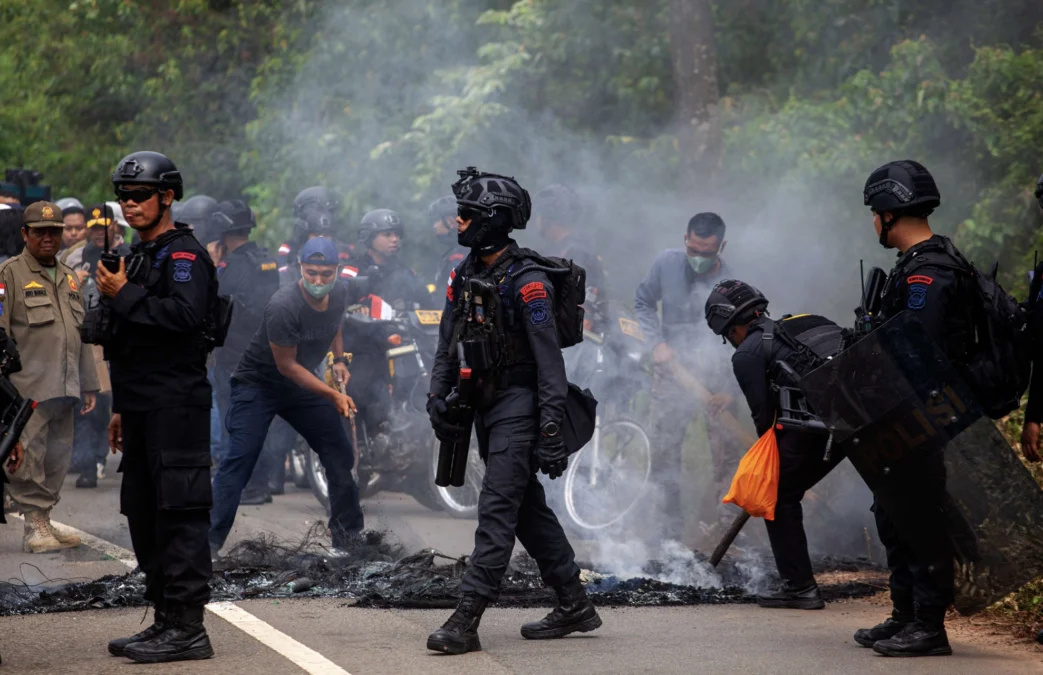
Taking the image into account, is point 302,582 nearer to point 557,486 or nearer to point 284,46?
point 557,486

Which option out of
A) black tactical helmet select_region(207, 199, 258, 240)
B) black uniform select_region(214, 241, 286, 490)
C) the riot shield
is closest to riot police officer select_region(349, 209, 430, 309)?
black uniform select_region(214, 241, 286, 490)

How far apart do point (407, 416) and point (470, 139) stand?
16.3 ft

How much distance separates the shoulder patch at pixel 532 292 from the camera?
6410mm

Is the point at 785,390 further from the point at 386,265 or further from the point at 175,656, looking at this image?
the point at 386,265

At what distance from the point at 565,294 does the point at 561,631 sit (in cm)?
147

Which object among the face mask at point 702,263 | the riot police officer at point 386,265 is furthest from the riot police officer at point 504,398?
the riot police officer at point 386,265

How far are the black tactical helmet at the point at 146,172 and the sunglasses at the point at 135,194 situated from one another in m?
0.03

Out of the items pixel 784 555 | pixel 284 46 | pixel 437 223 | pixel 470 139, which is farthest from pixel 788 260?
pixel 284 46

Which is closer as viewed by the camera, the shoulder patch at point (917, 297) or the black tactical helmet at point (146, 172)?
the shoulder patch at point (917, 297)

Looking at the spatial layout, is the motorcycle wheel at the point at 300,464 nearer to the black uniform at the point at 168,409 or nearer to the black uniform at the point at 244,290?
the black uniform at the point at 244,290

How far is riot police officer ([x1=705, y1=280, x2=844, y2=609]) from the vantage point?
726cm

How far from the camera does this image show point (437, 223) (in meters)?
12.7

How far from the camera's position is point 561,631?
6.61 metres

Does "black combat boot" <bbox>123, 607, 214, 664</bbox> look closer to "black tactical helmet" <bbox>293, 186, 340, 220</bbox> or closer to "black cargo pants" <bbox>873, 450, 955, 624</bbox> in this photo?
"black cargo pants" <bbox>873, 450, 955, 624</bbox>
